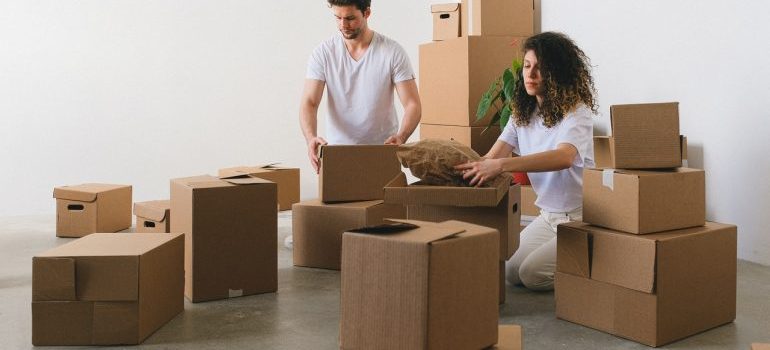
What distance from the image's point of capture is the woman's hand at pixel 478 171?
8.00 feet

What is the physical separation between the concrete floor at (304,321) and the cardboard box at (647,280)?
0.15 feet

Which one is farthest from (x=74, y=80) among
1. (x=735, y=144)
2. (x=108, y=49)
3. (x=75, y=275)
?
(x=735, y=144)

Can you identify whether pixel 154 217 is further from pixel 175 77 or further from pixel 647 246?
pixel 175 77

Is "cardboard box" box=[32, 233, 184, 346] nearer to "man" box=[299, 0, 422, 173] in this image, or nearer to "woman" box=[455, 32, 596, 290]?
"woman" box=[455, 32, 596, 290]

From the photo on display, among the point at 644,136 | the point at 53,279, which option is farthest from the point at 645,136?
the point at 53,279

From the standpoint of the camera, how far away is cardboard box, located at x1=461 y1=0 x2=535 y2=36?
4.87 m

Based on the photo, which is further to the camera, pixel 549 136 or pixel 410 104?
pixel 410 104

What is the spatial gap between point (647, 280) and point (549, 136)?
704 millimetres

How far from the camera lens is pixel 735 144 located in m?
3.71

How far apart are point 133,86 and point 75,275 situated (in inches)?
128

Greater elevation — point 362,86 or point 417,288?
point 362,86

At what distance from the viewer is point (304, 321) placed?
2725 mm

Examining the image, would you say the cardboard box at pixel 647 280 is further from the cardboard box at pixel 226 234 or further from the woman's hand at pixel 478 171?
the cardboard box at pixel 226 234

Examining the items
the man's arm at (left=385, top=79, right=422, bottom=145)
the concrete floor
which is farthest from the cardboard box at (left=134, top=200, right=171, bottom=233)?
the man's arm at (left=385, top=79, right=422, bottom=145)
